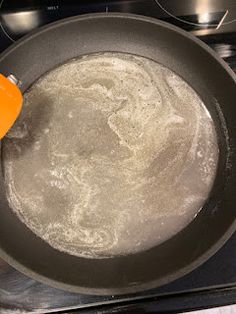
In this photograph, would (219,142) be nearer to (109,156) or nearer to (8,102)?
(109,156)

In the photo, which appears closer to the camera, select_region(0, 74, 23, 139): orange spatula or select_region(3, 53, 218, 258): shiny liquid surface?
select_region(0, 74, 23, 139): orange spatula

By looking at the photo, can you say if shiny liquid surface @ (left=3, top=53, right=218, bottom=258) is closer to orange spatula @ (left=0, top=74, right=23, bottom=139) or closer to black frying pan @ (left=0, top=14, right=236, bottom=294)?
black frying pan @ (left=0, top=14, right=236, bottom=294)

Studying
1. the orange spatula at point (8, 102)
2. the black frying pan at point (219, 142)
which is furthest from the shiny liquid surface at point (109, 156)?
the orange spatula at point (8, 102)

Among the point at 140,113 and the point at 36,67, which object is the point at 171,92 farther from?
the point at 36,67

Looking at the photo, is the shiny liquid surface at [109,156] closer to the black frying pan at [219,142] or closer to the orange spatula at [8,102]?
the black frying pan at [219,142]

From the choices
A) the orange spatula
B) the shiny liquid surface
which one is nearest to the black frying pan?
the shiny liquid surface

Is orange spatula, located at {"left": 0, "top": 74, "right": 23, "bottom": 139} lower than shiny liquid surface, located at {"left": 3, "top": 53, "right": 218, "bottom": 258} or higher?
higher

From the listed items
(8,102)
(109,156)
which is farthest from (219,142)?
(8,102)
